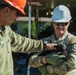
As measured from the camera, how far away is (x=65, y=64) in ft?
13.0

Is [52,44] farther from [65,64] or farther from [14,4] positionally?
[14,4]

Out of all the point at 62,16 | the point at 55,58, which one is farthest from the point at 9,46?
the point at 62,16

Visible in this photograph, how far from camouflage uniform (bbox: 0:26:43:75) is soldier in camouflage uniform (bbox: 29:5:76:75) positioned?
0.23 m

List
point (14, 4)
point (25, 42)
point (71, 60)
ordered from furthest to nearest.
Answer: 1. point (71, 60)
2. point (25, 42)
3. point (14, 4)

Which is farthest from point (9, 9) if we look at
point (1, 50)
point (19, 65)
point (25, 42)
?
point (19, 65)

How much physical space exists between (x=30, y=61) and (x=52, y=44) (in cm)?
49

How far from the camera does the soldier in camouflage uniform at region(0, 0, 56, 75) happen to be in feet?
10.2

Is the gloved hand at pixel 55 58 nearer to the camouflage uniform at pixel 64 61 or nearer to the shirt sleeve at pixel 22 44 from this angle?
the camouflage uniform at pixel 64 61

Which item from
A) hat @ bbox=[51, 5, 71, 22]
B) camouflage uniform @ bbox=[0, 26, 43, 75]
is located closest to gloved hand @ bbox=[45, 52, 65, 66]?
camouflage uniform @ bbox=[0, 26, 43, 75]

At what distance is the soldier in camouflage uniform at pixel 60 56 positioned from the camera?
13.0 feet

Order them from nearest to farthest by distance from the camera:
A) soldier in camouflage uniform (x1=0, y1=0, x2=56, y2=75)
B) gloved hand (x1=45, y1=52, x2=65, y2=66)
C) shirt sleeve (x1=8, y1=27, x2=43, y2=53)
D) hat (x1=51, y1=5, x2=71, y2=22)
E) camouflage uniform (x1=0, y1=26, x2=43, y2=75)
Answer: soldier in camouflage uniform (x1=0, y1=0, x2=56, y2=75), camouflage uniform (x1=0, y1=26, x2=43, y2=75), shirt sleeve (x1=8, y1=27, x2=43, y2=53), gloved hand (x1=45, y1=52, x2=65, y2=66), hat (x1=51, y1=5, x2=71, y2=22)

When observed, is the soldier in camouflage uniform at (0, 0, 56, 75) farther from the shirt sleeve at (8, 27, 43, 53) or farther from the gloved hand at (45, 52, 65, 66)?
the gloved hand at (45, 52, 65, 66)

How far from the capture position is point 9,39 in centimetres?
344

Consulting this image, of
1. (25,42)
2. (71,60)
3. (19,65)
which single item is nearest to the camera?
(25,42)
